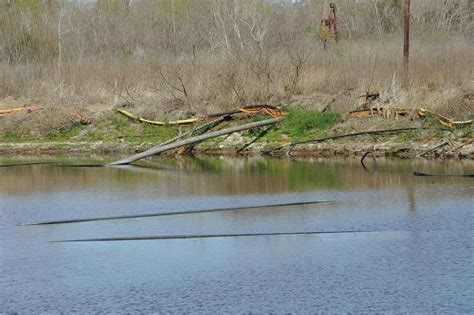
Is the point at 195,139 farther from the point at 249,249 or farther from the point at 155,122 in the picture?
the point at 249,249

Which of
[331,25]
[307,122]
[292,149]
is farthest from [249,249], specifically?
[331,25]

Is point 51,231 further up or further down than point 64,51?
further down

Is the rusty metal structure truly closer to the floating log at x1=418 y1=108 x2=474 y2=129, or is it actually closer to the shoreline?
the shoreline

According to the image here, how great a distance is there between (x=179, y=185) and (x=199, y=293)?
8.38 m

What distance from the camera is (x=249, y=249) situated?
35.9ft

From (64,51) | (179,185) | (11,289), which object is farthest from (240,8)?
(11,289)

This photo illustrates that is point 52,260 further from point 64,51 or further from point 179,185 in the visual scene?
point 64,51

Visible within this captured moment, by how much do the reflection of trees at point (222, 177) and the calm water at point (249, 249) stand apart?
0.09 meters

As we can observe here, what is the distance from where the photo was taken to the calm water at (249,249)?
877 cm

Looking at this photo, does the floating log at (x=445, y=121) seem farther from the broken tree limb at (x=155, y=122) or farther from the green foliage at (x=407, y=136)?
the broken tree limb at (x=155, y=122)

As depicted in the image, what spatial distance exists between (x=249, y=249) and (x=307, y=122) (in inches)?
494

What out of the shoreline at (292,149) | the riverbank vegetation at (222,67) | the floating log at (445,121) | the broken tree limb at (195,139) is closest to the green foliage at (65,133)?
the riverbank vegetation at (222,67)

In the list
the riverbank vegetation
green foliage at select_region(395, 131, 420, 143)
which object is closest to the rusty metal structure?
the riverbank vegetation

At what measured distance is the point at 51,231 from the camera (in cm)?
1269
